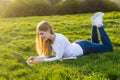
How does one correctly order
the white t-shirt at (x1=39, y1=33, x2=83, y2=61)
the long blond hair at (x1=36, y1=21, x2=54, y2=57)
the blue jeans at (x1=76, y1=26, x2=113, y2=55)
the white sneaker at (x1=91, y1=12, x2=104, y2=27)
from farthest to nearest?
the white sneaker at (x1=91, y1=12, x2=104, y2=27)
the blue jeans at (x1=76, y1=26, x2=113, y2=55)
the white t-shirt at (x1=39, y1=33, x2=83, y2=61)
the long blond hair at (x1=36, y1=21, x2=54, y2=57)

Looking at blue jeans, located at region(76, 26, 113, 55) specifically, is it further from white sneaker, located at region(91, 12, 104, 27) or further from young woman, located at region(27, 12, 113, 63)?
white sneaker, located at region(91, 12, 104, 27)

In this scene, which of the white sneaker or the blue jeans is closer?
the blue jeans

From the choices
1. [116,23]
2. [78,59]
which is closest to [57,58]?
[78,59]

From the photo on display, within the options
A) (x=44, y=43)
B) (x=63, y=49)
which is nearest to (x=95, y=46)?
(x=63, y=49)

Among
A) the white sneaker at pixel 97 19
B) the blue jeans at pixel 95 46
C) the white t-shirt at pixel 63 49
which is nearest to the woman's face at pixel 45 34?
the white t-shirt at pixel 63 49

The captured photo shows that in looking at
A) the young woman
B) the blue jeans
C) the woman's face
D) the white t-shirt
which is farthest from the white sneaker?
the woman's face

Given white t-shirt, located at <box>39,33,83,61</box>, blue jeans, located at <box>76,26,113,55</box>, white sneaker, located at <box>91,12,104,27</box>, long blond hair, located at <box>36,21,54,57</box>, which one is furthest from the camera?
white sneaker, located at <box>91,12,104,27</box>

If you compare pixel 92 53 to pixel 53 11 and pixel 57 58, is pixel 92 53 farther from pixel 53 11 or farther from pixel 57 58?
pixel 53 11

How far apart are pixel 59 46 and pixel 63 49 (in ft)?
0.40

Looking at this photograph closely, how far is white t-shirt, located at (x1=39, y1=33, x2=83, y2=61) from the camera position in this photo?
8.39 meters

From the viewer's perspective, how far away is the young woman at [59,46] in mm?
8320

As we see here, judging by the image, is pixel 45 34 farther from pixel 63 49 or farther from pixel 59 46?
pixel 63 49

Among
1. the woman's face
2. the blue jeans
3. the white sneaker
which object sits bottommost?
the blue jeans

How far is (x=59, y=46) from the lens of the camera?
8.41 meters
